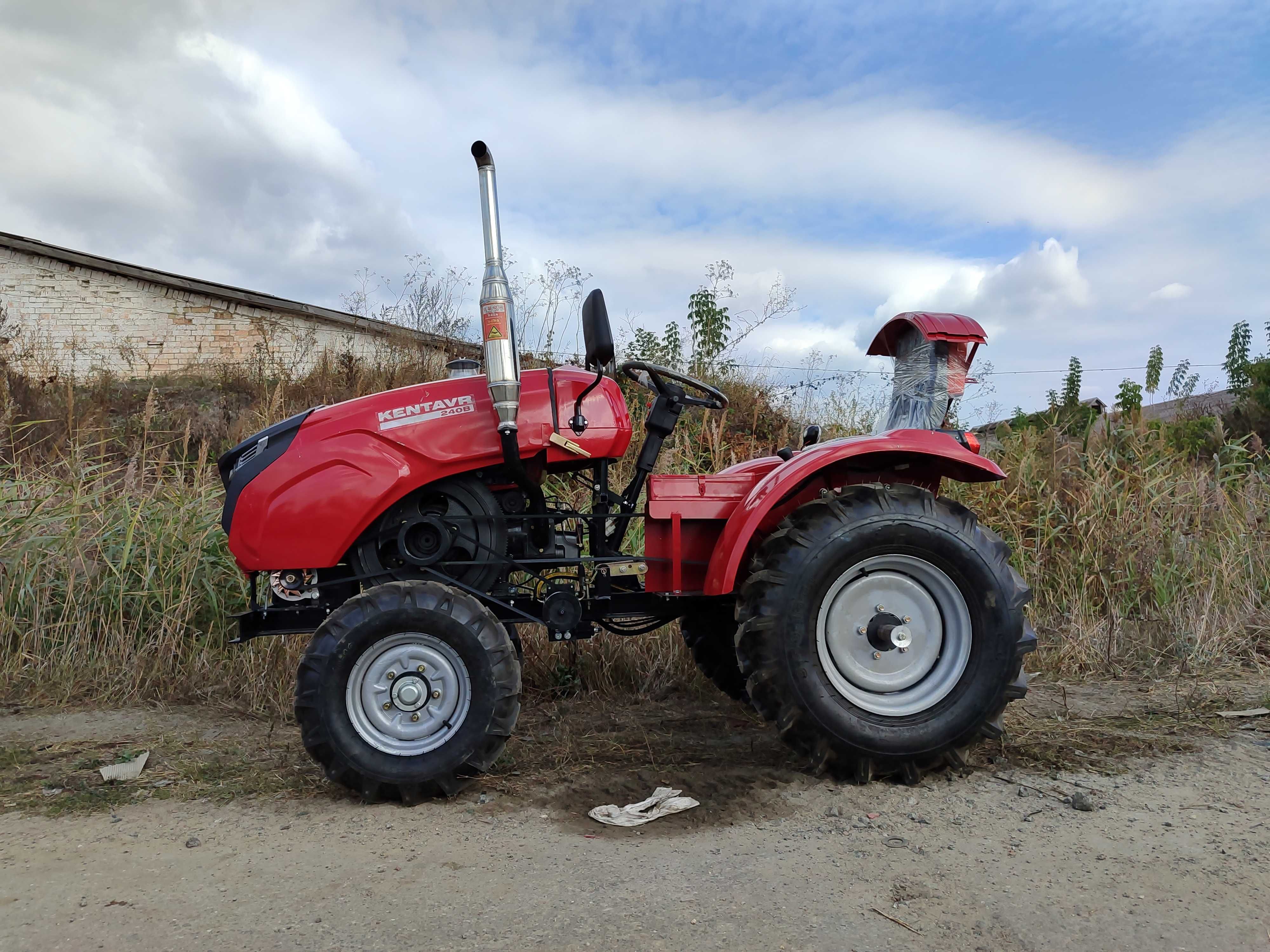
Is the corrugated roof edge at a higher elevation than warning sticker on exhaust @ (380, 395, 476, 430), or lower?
higher

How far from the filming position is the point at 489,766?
301 centimetres

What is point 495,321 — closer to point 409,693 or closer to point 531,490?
point 531,490

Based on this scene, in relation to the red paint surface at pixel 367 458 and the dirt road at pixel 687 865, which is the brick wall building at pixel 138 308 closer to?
the red paint surface at pixel 367 458

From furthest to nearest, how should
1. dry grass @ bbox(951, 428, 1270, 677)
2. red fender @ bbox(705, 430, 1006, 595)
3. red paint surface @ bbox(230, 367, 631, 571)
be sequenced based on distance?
dry grass @ bbox(951, 428, 1270, 677)
red paint surface @ bbox(230, 367, 631, 571)
red fender @ bbox(705, 430, 1006, 595)

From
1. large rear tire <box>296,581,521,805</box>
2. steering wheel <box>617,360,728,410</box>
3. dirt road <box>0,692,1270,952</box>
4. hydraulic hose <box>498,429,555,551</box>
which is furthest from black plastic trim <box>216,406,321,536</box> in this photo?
steering wheel <box>617,360,728,410</box>

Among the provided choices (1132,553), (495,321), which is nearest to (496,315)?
(495,321)

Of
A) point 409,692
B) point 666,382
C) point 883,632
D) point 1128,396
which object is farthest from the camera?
point 1128,396

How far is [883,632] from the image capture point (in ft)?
9.86

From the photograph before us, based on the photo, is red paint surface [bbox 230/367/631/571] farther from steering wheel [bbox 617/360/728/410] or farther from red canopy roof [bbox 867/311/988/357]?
red canopy roof [bbox 867/311/988/357]

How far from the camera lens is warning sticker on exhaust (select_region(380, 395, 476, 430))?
3174 millimetres

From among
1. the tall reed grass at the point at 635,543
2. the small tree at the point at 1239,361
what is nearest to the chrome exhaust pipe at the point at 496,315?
the tall reed grass at the point at 635,543

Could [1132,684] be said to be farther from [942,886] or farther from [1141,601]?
[942,886]

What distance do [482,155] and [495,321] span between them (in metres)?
0.60

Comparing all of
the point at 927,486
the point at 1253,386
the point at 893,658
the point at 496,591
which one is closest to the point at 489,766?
the point at 496,591
